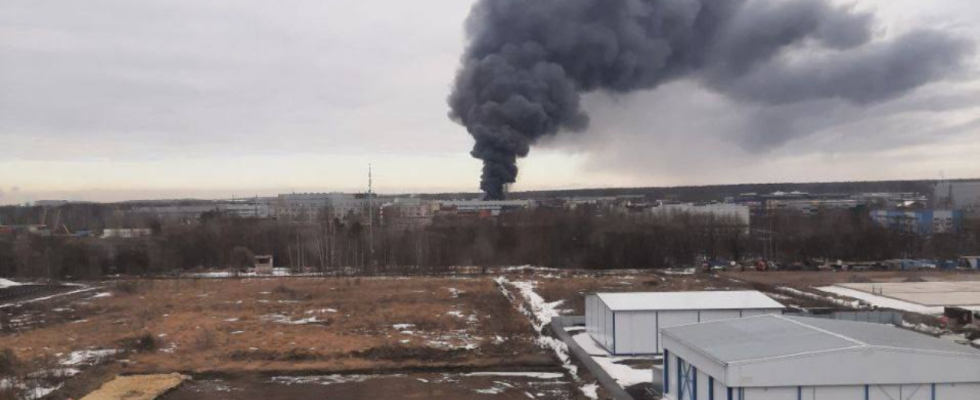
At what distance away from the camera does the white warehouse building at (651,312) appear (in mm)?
16719

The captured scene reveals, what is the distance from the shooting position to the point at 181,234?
46344 millimetres

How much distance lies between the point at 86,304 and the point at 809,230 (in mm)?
41686

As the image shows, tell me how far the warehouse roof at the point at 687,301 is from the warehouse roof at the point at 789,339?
144 inches

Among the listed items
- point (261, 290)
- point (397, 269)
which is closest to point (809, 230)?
point (397, 269)

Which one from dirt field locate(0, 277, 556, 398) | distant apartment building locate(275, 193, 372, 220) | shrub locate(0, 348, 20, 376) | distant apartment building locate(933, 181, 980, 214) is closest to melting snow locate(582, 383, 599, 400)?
dirt field locate(0, 277, 556, 398)

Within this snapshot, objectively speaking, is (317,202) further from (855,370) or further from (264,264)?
(855,370)

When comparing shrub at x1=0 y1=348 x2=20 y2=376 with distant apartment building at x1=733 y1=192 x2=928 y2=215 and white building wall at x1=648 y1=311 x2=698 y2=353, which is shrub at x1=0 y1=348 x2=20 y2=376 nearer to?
white building wall at x1=648 y1=311 x2=698 y2=353

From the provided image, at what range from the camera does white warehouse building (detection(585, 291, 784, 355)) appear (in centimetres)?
1672

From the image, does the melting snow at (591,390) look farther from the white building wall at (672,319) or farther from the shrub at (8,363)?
the shrub at (8,363)

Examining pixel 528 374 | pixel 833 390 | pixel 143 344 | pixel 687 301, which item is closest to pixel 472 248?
pixel 143 344

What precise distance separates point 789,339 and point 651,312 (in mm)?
5435

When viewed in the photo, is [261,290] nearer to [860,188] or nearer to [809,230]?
[809,230]

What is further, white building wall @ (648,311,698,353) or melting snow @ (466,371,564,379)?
white building wall @ (648,311,698,353)

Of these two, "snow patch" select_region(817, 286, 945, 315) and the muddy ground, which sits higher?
"snow patch" select_region(817, 286, 945, 315)
